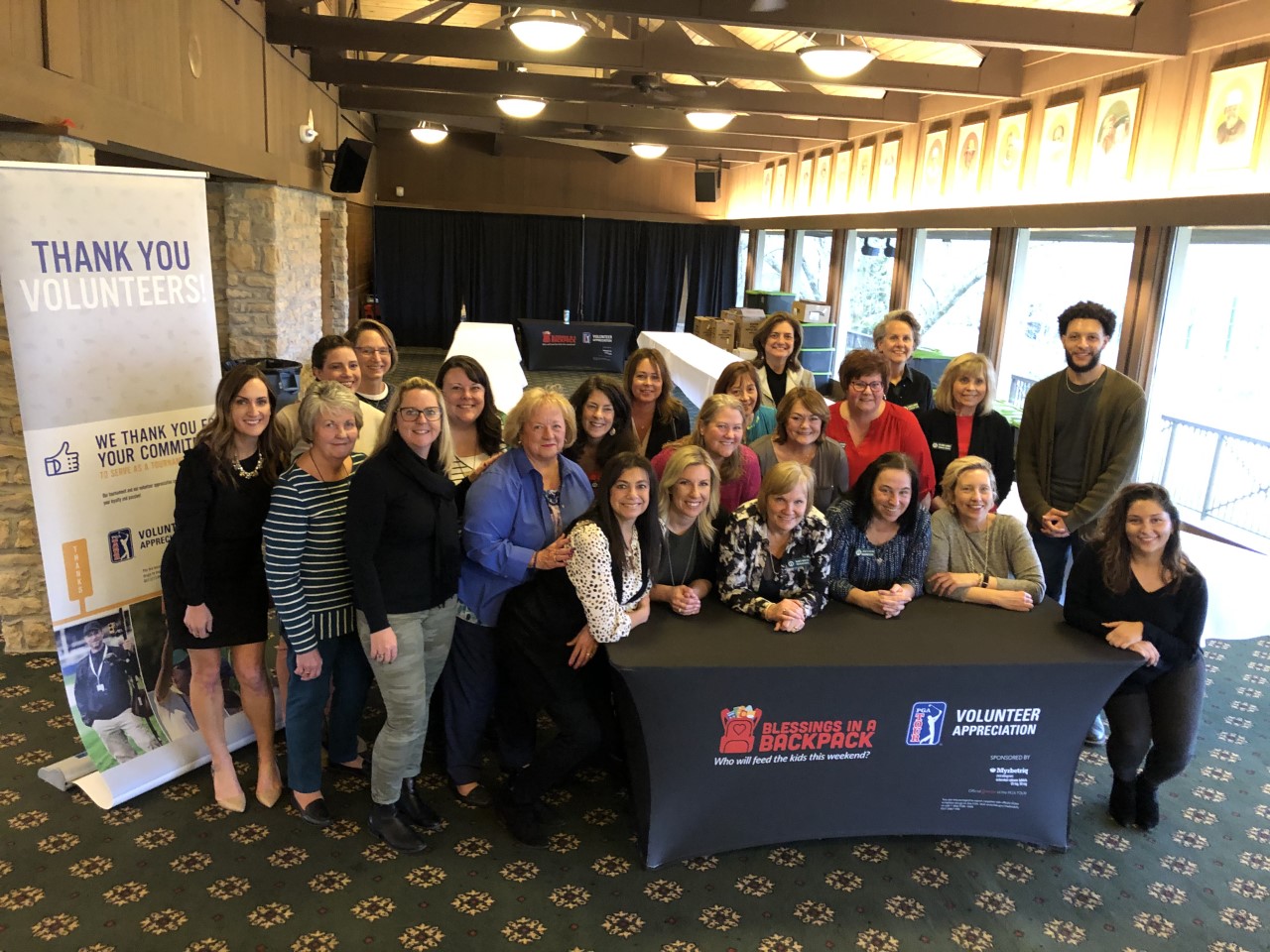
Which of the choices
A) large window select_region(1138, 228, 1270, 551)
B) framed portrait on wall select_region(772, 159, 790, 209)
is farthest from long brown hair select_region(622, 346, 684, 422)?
framed portrait on wall select_region(772, 159, 790, 209)

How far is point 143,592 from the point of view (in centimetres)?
288

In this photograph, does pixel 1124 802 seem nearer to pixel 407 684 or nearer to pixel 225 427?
pixel 407 684

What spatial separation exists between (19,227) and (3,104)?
467mm

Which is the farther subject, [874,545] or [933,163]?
[933,163]

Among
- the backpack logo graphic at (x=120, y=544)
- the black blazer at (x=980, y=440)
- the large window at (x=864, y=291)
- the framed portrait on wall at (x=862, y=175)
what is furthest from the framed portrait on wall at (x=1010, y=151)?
the backpack logo graphic at (x=120, y=544)

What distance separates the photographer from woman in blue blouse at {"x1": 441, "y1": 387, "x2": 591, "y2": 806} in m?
2.59

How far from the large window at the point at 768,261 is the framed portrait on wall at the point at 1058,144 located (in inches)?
292

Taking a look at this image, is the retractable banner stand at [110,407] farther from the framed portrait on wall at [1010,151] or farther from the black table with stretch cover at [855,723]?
the framed portrait on wall at [1010,151]

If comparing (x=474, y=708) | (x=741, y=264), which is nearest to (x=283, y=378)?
(x=474, y=708)

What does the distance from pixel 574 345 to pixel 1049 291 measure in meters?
7.02

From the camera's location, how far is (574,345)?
12.5m

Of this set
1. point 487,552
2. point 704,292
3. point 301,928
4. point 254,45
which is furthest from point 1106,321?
point 704,292

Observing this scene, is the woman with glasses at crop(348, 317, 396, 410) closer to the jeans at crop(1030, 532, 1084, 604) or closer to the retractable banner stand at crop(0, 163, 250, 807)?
the retractable banner stand at crop(0, 163, 250, 807)

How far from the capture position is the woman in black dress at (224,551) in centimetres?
248
